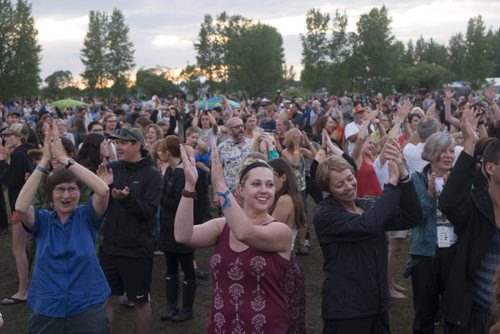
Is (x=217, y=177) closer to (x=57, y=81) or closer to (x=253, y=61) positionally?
(x=253, y=61)

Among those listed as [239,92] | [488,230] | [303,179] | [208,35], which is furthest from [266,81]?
[488,230]

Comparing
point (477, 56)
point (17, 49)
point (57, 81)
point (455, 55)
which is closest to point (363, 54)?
point (477, 56)

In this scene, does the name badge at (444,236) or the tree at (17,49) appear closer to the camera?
the name badge at (444,236)

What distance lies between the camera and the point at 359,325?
10.5 feet

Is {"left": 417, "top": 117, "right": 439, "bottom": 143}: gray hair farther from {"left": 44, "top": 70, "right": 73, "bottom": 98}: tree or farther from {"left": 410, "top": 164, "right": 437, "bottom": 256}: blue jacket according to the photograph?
{"left": 44, "top": 70, "right": 73, "bottom": 98}: tree

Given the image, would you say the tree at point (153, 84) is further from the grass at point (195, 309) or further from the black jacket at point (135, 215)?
the black jacket at point (135, 215)

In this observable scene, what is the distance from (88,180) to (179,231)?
92 centimetres

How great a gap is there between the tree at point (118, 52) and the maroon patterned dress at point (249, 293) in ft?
202

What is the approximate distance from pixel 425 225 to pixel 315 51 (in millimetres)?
53144

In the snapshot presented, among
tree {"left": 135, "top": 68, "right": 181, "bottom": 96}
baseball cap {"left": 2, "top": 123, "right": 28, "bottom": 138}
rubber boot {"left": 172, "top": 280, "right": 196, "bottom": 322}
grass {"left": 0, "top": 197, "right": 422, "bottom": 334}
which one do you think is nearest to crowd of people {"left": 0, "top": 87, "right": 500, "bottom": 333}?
rubber boot {"left": 172, "top": 280, "right": 196, "bottom": 322}

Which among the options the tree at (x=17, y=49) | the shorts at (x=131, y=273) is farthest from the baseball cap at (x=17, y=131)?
the tree at (x=17, y=49)

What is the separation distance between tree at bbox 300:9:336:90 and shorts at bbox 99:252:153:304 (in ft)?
173

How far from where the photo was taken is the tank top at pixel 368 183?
625cm

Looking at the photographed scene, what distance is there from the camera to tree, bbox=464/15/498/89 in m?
52.4
